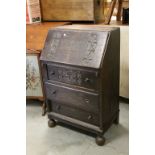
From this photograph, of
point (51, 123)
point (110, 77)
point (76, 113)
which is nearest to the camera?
point (110, 77)

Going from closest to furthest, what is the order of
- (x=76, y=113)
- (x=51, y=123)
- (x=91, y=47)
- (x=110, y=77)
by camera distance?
(x=91, y=47) < (x=110, y=77) < (x=76, y=113) < (x=51, y=123)

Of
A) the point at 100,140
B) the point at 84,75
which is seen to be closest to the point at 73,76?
the point at 84,75

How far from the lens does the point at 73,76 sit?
1649 millimetres

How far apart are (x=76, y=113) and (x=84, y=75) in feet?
1.31

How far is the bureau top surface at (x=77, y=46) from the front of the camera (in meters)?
1.52

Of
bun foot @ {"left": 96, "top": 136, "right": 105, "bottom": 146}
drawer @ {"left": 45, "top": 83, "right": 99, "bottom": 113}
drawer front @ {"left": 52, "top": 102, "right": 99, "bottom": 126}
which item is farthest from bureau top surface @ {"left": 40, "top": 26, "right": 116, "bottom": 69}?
bun foot @ {"left": 96, "top": 136, "right": 105, "bottom": 146}

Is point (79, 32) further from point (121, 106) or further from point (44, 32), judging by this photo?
point (121, 106)

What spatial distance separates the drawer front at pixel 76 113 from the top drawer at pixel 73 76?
0.26 m

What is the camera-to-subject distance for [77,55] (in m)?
1.59

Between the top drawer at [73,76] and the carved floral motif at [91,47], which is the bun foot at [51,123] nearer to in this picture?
the top drawer at [73,76]

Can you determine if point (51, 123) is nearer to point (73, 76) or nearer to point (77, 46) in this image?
point (73, 76)

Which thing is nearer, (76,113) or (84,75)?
(84,75)

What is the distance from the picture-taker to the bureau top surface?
152cm
